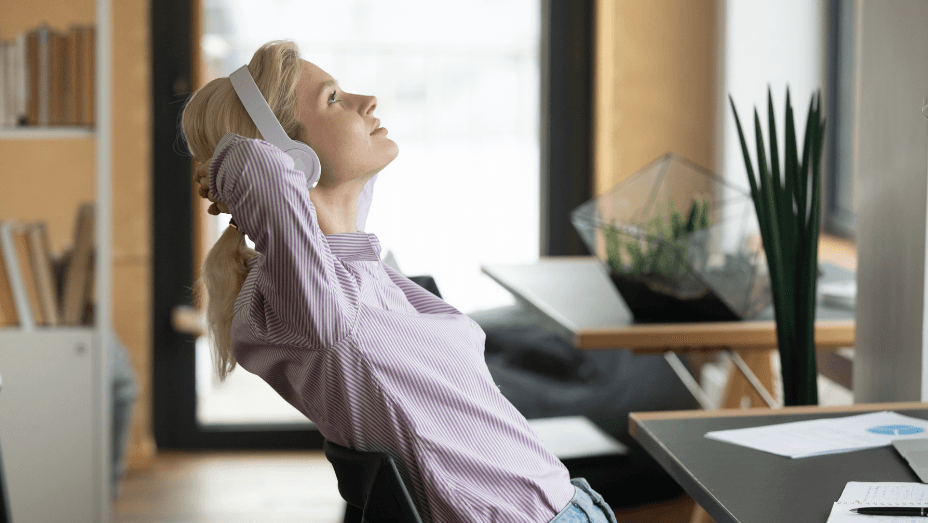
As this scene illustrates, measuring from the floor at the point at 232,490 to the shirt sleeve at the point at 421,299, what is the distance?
5.60 ft

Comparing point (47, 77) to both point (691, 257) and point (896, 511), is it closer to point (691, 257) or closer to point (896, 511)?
point (691, 257)

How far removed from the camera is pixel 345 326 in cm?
96

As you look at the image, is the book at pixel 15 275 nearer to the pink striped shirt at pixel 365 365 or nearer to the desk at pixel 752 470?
the pink striped shirt at pixel 365 365

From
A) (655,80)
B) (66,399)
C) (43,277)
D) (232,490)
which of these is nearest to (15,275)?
(43,277)

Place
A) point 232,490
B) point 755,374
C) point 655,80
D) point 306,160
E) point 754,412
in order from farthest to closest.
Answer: point 655,80 → point 232,490 → point 755,374 → point 754,412 → point 306,160

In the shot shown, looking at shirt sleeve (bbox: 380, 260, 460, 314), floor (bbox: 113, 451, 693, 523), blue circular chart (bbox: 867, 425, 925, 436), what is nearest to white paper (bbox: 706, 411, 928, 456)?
blue circular chart (bbox: 867, 425, 925, 436)

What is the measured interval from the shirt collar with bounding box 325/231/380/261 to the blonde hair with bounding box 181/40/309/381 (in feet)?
0.52

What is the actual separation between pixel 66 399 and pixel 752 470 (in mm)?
2122

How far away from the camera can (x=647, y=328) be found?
1803 millimetres

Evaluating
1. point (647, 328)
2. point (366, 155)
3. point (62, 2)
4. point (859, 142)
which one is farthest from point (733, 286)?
point (62, 2)

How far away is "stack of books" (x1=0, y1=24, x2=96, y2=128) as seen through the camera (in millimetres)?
2469

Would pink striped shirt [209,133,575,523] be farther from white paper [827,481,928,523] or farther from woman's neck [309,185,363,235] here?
white paper [827,481,928,523]

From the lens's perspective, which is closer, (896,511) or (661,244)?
(896,511)

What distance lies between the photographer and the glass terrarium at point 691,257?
6.03 ft
